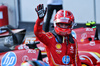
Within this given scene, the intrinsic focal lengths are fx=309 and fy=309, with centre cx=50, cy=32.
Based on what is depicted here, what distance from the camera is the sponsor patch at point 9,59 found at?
16.0 ft

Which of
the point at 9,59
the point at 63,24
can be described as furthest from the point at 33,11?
the point at 63,24

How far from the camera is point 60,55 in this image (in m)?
4.18

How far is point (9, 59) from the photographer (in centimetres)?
492

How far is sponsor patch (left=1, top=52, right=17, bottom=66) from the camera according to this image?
16.0 ft

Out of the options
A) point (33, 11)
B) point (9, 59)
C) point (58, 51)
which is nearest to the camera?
point (58, 51)

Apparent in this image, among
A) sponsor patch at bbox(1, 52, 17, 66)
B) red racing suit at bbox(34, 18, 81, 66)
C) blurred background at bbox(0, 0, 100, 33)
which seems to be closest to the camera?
red racing suit at bbox(34, 18, 81, 66)

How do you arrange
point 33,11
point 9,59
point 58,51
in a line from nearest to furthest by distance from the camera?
point 58,51, point 9,59, point 33,11

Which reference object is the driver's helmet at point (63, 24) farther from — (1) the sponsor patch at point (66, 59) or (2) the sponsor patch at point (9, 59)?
(2) the sponsor patch at point (9, 59)

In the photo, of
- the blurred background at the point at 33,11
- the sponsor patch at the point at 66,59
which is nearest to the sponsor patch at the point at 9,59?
the sponsor patch at the point at 66,59

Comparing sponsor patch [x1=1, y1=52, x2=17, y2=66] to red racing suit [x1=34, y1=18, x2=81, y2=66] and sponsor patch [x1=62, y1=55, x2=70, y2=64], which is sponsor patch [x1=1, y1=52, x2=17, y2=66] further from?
sponsor patch [x1=62, y1=55, x2=70, y2=64]

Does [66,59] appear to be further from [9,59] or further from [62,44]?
[9,59]

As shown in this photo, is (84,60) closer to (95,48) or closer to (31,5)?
(95,48)

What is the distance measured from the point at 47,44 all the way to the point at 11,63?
984 millimetres

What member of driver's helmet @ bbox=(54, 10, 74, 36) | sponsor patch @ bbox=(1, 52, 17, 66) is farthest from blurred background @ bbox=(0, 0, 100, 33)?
driver's helmet @ bbox=(54, 10, 74, 36)
